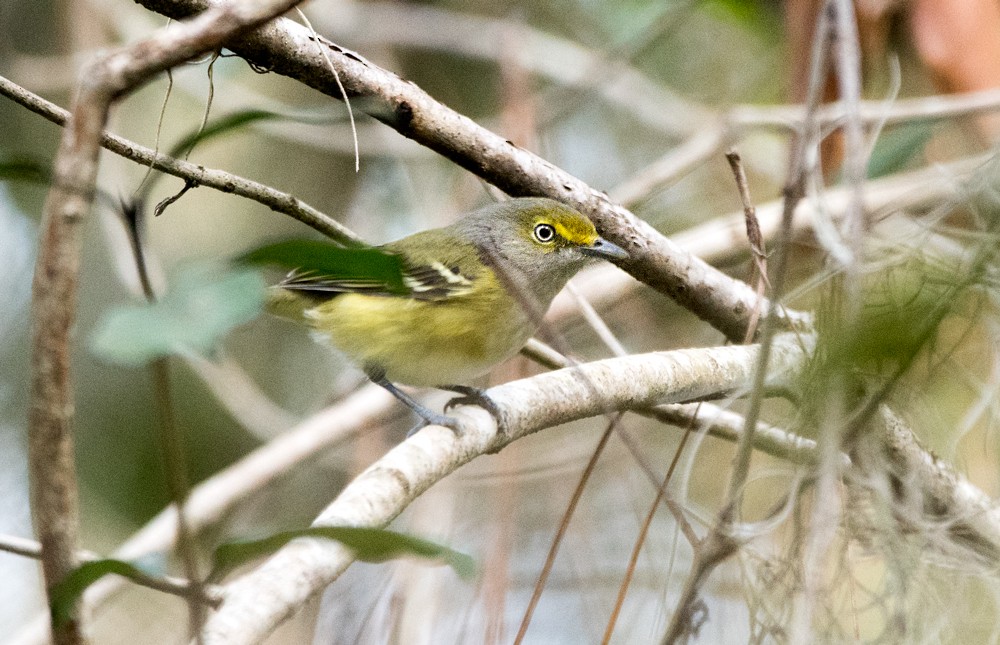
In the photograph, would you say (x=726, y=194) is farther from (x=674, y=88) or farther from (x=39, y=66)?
(x=39, y=66)

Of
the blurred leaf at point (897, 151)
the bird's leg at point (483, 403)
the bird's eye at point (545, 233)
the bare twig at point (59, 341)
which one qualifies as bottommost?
the bare twig at point (59, 341)

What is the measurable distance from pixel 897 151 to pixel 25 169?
332cm

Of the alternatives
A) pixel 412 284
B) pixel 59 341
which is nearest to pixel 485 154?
pixel 412 284

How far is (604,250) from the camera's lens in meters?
3.10

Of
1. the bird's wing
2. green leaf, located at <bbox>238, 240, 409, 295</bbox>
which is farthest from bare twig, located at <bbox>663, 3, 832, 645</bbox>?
the bird's wing

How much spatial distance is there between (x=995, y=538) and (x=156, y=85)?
17.6ft

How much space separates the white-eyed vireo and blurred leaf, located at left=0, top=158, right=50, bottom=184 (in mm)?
1985

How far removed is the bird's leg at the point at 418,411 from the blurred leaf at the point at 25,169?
1.37 m

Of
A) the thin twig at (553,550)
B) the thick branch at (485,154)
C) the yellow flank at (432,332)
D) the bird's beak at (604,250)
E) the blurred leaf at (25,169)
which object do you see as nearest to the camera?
the blurred leaf at (25,169)

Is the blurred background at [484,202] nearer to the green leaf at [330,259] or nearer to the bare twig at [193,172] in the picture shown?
the bare twig at [193,172]

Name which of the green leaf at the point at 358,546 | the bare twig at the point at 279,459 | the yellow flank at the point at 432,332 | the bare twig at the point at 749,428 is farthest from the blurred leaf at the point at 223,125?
the bare twig at the point at 279,459

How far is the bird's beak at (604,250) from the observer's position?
2.84m

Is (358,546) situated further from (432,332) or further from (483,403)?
(432,332)

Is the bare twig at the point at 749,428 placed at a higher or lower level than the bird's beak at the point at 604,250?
lower
